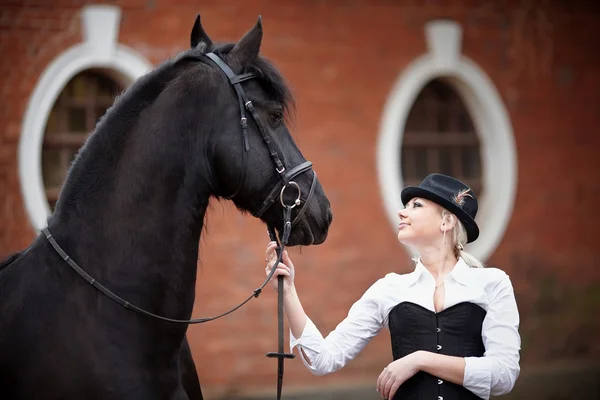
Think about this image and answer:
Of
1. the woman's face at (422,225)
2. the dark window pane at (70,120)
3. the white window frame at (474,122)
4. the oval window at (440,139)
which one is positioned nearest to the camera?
the woman's face at (422,225)

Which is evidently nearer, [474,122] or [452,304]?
[452,304]

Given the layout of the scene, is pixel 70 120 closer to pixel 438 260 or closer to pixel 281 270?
pixel 281 270

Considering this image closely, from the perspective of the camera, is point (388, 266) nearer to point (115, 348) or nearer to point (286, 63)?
point (286, 63)

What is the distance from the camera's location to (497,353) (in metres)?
2.79

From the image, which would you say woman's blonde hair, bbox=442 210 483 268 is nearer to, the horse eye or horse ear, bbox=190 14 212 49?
the horse eye

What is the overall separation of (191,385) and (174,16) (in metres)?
4.68

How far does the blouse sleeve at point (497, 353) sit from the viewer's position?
277 cm

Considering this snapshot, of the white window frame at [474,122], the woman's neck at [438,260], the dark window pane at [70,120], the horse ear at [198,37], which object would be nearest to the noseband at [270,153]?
the horse ear at [198,37]

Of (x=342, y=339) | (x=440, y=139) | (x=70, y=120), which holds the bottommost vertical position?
(x=342, y=339)

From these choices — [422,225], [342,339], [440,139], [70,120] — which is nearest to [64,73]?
[70,120]

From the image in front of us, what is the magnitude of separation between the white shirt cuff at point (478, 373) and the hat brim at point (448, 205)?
0.47 metres

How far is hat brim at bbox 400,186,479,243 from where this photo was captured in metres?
2.93

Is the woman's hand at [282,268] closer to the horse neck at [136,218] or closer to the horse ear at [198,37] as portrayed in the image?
the horse neck at [136,218]

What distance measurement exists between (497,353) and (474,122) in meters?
5.98
